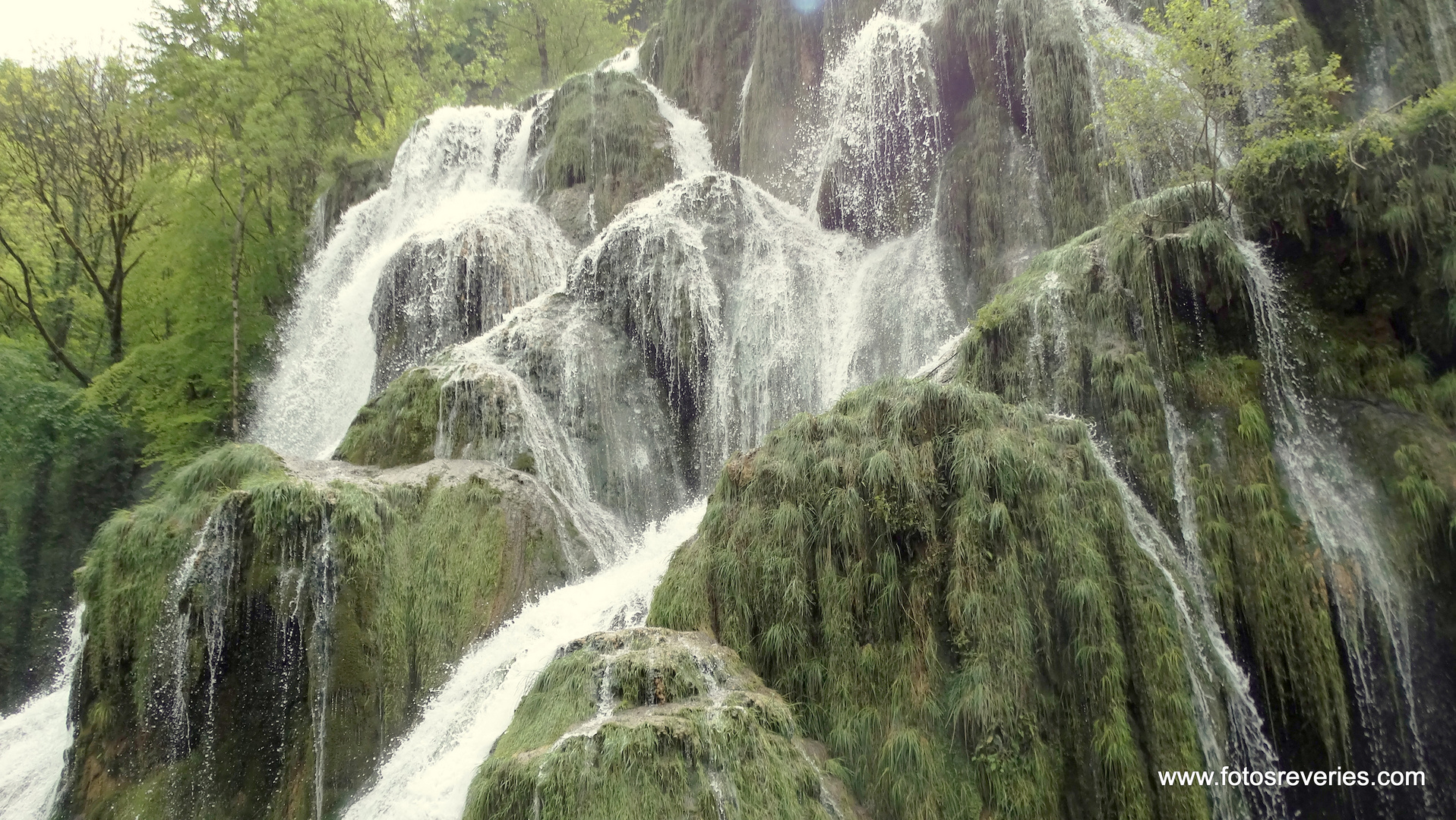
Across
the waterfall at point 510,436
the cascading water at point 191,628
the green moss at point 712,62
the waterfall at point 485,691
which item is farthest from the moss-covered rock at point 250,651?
the green moss at point 712,62

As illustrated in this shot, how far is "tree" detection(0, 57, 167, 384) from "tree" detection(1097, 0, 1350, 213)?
2131cm

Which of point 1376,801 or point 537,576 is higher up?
point 537,576

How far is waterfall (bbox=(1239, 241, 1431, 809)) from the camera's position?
7102 millimetres

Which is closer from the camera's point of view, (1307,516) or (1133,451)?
(1307,516)

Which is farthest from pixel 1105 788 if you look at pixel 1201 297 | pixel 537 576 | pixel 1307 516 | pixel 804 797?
pixel 537 576

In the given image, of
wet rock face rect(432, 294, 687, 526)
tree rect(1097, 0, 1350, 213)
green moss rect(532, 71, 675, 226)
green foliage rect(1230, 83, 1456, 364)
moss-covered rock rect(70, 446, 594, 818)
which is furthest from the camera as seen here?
green moss rect(532, 71, 675, 226)

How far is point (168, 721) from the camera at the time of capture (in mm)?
8867

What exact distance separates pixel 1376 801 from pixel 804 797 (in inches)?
188

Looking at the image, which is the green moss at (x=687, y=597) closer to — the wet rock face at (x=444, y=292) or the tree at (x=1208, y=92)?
the tree at (x=1208, y=92)

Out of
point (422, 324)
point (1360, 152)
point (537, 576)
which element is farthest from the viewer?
point (422, 324)

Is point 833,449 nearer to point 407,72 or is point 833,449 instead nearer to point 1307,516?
point 1307,516

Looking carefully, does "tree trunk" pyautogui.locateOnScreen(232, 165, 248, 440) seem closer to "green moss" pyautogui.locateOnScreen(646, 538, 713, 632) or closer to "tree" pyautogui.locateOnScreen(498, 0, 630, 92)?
"tree" pyautogui.locateOnScreen(498, 0, 630, 92)

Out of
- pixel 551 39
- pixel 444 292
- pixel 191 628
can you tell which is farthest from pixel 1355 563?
pixel 551 39

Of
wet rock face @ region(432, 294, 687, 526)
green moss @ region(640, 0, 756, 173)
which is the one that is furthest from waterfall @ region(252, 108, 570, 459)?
green moss @ region(640, 0, 756, 173)
